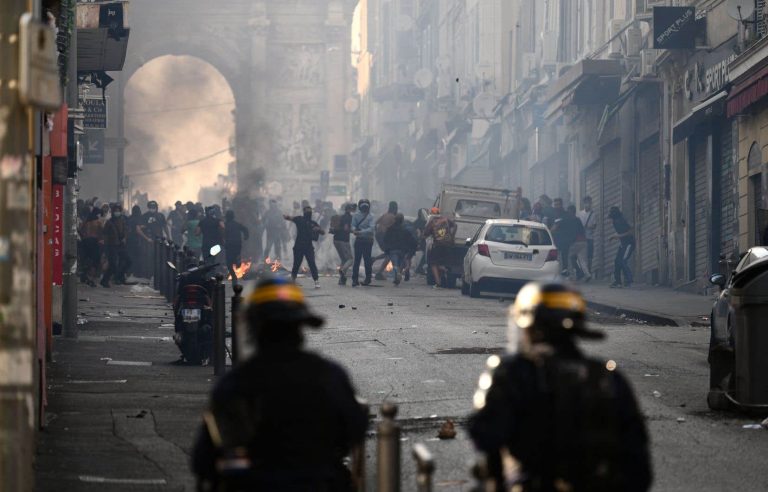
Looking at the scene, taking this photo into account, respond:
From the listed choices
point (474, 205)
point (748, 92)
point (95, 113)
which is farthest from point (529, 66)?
point (748, 92)

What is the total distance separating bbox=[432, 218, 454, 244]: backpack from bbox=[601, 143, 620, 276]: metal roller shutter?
8.60 metres

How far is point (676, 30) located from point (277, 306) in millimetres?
29420

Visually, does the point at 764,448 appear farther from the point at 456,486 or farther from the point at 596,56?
the point at 596,56

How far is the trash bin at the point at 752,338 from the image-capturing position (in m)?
12.6

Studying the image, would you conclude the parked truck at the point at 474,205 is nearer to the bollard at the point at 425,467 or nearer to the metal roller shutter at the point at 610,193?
the metal roller shutter at the point at 610,193

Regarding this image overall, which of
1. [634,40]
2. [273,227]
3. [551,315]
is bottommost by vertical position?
[551,315]

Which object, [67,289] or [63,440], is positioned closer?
[63,440]

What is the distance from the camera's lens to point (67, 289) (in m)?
19.8

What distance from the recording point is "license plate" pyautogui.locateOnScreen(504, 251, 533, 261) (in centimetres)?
2969

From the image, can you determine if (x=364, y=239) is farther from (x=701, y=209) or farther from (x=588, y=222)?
(x=701, y=209)

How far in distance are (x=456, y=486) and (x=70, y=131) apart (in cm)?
1408

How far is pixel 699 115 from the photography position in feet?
104

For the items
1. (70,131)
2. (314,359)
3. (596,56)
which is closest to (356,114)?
(596,56)

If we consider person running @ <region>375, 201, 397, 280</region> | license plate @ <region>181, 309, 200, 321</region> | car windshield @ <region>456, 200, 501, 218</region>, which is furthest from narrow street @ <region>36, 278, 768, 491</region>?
car windshield @ <region>456, 200, 501, 218</region>
